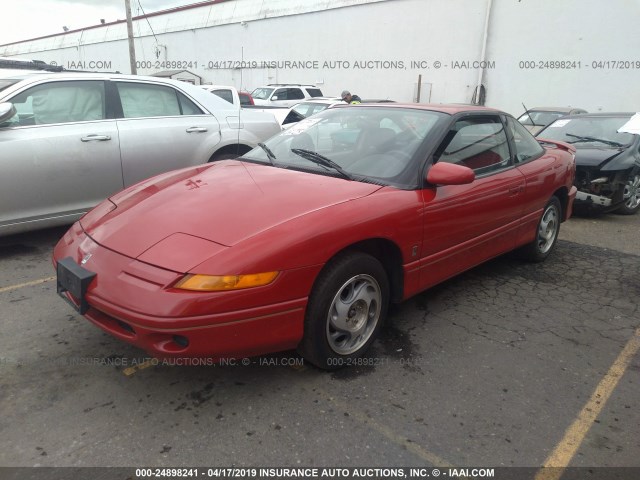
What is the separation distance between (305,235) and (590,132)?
6728 millimetres

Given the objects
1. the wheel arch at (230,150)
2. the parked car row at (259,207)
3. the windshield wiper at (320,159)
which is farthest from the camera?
the wheel arch at (230,150)

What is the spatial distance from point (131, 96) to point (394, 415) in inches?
162

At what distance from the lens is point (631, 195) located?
6867 mm

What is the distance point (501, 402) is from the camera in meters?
2.55

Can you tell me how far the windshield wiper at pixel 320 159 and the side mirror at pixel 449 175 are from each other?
500 mm

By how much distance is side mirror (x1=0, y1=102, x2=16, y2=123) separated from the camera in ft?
12.8

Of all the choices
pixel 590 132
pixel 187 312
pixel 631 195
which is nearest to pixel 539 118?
pixel 590 132

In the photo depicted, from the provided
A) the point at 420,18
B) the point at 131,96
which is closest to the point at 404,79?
the point at 420,18

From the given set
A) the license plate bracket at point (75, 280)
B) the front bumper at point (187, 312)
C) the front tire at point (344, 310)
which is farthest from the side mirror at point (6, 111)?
the front tire at point (344, 310)

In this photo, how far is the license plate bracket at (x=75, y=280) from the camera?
2.37 m

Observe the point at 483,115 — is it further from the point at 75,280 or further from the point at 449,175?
the point at 75,280

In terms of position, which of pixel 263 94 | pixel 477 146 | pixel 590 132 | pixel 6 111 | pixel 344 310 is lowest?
pixel 344 310

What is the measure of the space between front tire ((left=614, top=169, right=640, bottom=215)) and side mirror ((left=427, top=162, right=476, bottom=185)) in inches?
194

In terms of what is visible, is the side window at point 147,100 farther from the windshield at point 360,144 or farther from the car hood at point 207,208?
the car hood at point 207,208
